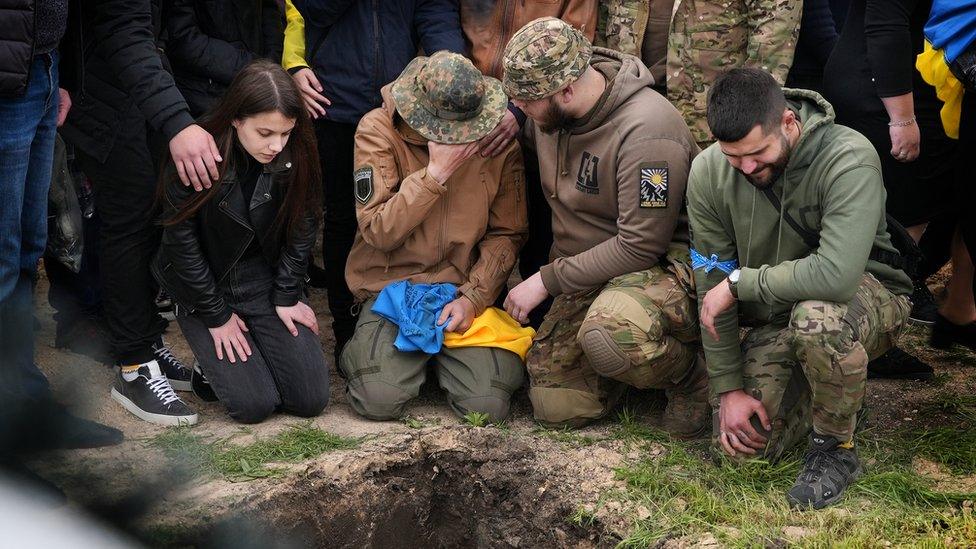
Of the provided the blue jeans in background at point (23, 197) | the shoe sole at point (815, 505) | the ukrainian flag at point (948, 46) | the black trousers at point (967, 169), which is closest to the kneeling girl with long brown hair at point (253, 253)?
the blue jeans in background at point (23, 197)

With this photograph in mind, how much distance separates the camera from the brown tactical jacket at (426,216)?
379 centimetres

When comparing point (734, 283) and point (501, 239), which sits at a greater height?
point (734, 283)

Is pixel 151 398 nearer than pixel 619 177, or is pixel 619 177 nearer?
pixel 619 177

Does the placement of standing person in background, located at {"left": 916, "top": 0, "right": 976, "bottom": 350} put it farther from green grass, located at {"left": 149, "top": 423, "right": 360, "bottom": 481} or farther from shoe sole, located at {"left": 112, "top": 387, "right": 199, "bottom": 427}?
shoe sole, located at {"left": 112, "top": 387, "right": 199, "bottom": 427}

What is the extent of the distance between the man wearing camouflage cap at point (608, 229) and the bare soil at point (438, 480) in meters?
0.22

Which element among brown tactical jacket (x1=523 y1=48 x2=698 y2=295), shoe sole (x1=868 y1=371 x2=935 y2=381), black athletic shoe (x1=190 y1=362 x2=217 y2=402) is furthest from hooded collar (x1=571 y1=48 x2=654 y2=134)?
black athletic shoe (x1=190 y1=362 x2=217 y2=402)

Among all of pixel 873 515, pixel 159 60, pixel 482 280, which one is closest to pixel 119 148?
pixel 159 60

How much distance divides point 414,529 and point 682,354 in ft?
3.73

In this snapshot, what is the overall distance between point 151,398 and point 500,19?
1.93m

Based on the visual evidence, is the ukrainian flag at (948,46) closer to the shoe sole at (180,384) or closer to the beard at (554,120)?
the beard at (554,120)

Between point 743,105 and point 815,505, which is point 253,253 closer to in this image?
point 743,105

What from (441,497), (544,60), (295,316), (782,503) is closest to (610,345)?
(782,503)

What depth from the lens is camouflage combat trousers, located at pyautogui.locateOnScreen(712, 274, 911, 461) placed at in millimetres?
3045

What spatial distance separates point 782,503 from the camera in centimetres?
314
